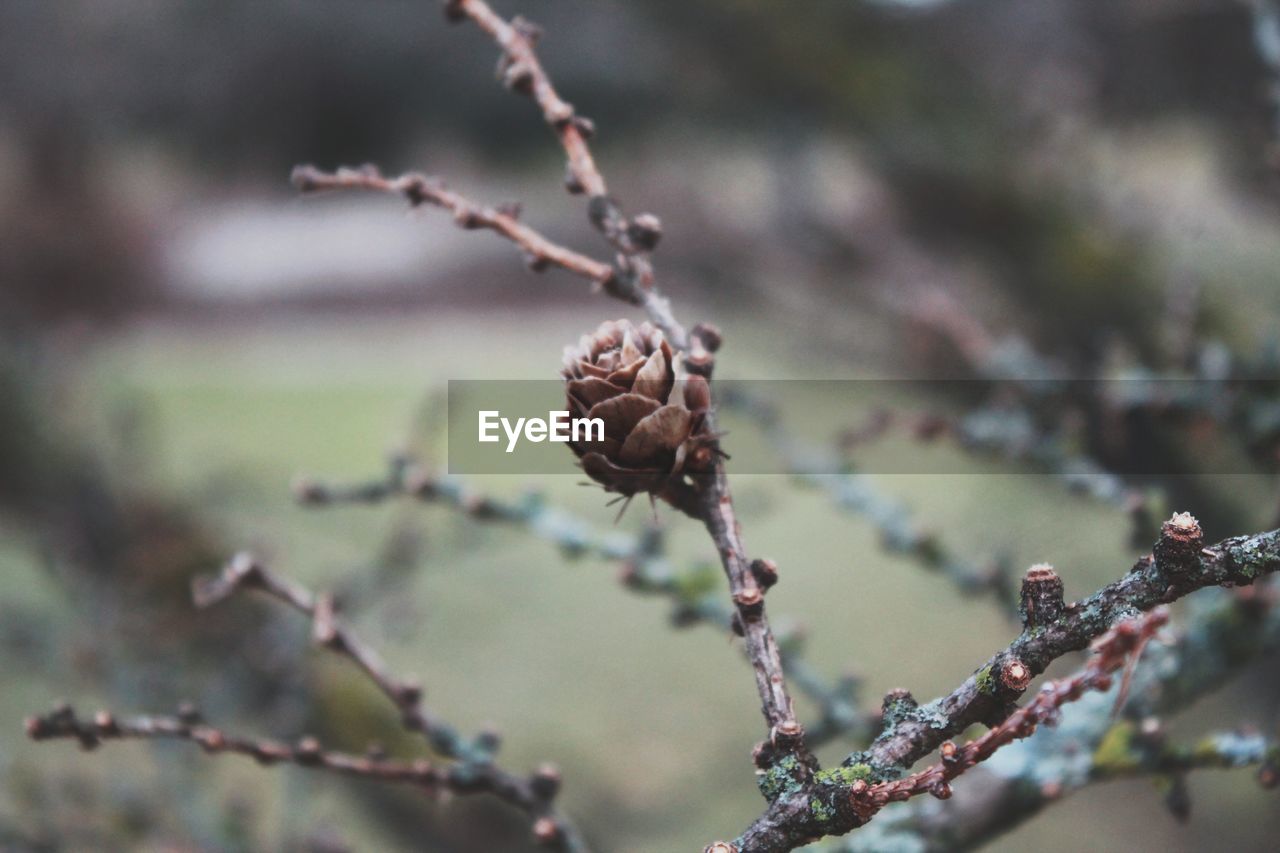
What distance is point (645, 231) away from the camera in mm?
232

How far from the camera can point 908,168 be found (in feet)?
2.48

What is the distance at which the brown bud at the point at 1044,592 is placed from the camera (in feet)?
0.55

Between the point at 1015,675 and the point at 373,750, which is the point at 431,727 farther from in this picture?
the point at 1015,675

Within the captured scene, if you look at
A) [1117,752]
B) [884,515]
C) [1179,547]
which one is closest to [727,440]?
[884,515]

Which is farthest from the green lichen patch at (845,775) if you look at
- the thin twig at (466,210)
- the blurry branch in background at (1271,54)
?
the blurry branch in background at (1271,54)

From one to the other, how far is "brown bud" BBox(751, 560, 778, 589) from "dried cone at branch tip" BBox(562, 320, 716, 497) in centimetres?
2

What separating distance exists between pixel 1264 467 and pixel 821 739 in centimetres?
19

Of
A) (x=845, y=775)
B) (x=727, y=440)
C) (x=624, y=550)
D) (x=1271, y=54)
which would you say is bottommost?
(x=845, y=775)

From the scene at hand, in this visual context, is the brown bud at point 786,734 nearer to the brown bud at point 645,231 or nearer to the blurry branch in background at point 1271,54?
the brown bud at point 645,231

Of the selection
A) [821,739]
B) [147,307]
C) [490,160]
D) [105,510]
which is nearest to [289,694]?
[821,739]

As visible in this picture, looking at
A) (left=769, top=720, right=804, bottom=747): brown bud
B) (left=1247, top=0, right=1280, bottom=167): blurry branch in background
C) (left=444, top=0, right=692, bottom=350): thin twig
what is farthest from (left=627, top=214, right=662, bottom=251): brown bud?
(left=1247, top=0, right=1280, bottom=167): blurry branch in background

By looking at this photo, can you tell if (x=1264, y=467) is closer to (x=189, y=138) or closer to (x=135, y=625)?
(x=135, y=625)

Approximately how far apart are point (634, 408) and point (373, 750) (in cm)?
12

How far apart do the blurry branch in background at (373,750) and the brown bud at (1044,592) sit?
13 centimetres
